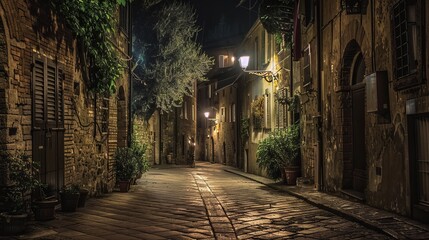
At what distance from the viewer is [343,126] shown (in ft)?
36.8

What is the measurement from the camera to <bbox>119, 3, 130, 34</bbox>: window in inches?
595

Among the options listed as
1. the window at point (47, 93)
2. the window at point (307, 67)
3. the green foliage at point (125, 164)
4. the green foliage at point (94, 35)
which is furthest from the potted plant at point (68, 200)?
the window at point (307, 67)

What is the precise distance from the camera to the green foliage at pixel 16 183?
6.80 meters

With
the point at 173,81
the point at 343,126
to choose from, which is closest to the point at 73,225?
the point at 343,126

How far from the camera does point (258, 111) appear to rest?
74.3 feet

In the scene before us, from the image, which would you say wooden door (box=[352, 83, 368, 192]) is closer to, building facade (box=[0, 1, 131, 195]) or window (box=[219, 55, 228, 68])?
building facade (box=[0, 1, 131, 195])

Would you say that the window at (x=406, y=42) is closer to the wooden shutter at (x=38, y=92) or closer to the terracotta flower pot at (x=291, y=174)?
the wooden shutter at (x=38, y=92)

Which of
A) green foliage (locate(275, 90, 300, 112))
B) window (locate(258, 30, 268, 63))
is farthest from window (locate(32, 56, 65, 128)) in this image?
window (locate(258, 30, 268, 63))

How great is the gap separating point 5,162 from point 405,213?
625cm

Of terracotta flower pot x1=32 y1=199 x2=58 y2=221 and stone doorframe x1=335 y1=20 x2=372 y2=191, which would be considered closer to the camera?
terracotta flower pot x1=32 y1=199 x2=58 y2=221

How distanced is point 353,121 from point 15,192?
299 inches

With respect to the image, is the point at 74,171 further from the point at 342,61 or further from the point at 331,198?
the point at 342,61

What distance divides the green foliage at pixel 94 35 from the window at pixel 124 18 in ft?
8.86

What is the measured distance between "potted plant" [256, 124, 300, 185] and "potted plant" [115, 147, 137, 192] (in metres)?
4.44
